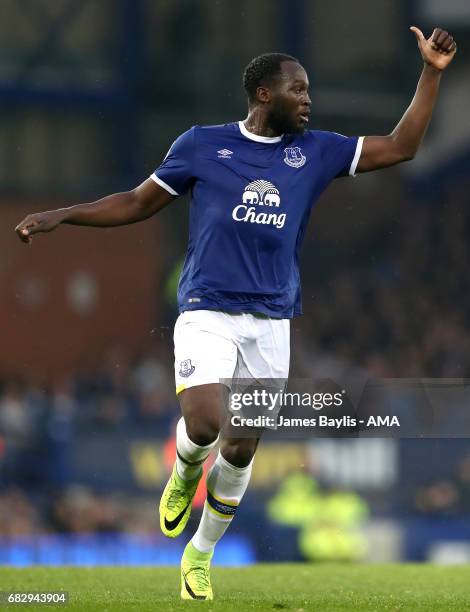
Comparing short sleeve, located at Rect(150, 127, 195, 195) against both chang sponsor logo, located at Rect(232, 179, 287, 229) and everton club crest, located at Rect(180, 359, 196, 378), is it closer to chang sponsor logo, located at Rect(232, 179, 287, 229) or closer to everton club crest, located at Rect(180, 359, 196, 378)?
chang sponsor logo, located at Rect(232, 179, 287, 229)

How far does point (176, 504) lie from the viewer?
6.34 meters

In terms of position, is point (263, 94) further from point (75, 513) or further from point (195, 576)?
point (75, 513)

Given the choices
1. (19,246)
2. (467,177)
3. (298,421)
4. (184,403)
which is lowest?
(19,246)

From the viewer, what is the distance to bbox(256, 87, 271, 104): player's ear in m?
6.18

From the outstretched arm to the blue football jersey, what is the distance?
0.24 ft

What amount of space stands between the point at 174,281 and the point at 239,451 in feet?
40.4

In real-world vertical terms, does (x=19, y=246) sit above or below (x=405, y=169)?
below

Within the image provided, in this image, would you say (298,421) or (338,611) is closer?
(338,611)

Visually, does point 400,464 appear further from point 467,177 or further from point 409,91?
point 409,91

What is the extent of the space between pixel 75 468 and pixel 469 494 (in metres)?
3.43

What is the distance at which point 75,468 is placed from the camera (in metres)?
12.9

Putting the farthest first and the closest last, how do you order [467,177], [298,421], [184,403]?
[467,177] < [298,421] < [184,403]

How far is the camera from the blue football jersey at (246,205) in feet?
19.9

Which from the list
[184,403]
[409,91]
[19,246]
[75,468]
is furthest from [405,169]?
[184,403]
